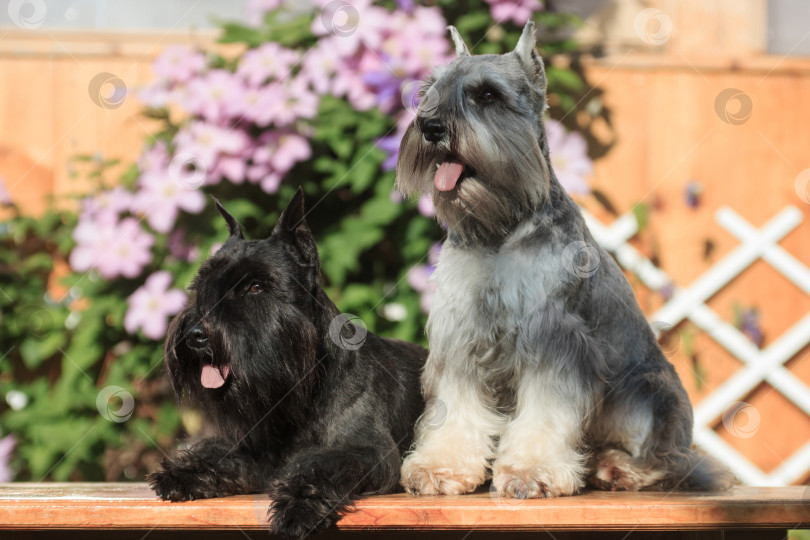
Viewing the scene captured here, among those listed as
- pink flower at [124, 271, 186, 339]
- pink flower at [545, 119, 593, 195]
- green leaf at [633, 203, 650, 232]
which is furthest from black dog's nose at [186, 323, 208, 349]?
green leaf at [633, 203, 650, 232]

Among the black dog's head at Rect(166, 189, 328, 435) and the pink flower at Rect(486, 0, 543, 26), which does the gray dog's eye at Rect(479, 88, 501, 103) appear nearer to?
the black dog's head at Rect(166, 189, 328, 435)

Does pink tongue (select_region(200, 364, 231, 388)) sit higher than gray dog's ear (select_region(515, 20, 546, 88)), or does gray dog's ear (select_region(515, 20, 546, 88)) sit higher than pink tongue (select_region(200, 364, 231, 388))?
gray dog's ear (select_region(515, 20, 546, 88))

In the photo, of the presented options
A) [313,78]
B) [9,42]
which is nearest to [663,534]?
[313,78]

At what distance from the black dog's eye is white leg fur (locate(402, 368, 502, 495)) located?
0.66 m

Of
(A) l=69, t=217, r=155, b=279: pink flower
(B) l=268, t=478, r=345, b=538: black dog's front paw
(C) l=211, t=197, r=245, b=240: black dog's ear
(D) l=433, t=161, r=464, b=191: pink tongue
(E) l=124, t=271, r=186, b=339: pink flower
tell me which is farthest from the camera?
(A) l=69, t=217, r=155, b=279: pink flower

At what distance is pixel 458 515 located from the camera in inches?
82.8

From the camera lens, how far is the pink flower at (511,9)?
4.21 m

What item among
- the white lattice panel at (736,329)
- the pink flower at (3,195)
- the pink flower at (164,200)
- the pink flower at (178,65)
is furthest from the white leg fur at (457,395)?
the pink flower at (3,195)

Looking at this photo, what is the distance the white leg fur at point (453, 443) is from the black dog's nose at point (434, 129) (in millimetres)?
752

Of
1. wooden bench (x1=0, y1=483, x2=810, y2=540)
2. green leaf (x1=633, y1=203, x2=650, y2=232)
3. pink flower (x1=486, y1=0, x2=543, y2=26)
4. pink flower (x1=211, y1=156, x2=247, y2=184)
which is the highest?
pink flower (x1=486, y1=0, x2=543, y2=26)

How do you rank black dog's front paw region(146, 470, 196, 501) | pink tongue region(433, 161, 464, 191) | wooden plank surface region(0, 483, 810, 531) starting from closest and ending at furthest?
wooden plank surface region(0, 483, 810, 531), black dog's front paw region(146, 470, 196, 501), pink tongue region(433, 161, 464, 191)

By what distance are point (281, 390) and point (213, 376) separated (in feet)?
0.63

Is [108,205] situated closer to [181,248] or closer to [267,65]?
[181,248]

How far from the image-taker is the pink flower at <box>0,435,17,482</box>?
414 centimetres
